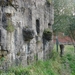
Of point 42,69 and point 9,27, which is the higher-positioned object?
point 9,27

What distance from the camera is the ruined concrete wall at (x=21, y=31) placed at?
27.6 ft

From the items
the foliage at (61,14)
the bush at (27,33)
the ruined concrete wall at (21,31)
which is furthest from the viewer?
the foliage at (61,14)

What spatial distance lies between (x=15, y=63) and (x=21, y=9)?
7.22 ft

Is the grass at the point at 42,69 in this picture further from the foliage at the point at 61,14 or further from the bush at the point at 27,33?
the foliage at the point at 61,14

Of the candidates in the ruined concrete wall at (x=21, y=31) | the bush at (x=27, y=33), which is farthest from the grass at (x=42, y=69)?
the bush at (x=27, y=33)

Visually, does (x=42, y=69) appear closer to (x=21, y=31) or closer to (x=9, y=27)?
(x=21, y=31)

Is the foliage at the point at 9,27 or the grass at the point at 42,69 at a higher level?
the foliage at the point at 9,27

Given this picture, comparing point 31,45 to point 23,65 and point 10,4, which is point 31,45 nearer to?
point 23,65

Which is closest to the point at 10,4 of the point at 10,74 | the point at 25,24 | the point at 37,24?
the point at 25,24

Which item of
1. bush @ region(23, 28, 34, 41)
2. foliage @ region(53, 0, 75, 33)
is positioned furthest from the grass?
foliage @ region(53, 0, 75, 33)

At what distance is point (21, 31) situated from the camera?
→ 962cm

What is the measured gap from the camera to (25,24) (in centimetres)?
1015

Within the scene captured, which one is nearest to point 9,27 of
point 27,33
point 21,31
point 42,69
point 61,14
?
point 21,31

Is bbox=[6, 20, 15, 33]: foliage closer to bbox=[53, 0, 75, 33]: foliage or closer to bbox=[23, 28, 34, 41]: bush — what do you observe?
bbox=[23, 28, 34, 41]: bush
